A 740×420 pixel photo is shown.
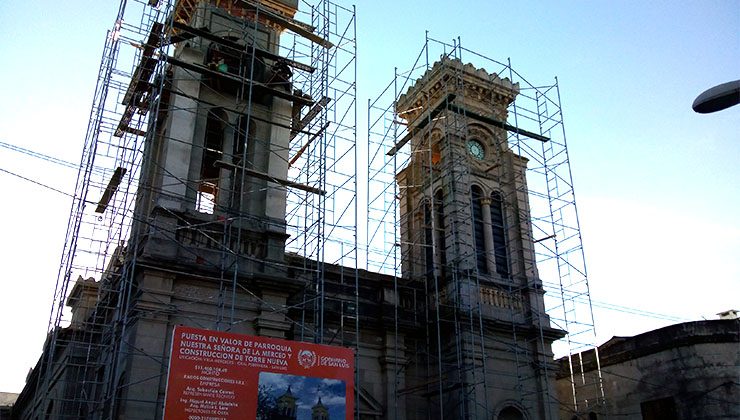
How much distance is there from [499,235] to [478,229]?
0.97m

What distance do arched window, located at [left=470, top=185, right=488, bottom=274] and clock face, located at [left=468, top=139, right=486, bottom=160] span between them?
162 centimetres

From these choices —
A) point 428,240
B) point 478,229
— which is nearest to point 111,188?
point 428,240

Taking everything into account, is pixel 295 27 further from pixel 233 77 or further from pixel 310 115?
pixel 233 77

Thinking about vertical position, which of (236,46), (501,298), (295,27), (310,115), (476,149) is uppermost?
(295,27)

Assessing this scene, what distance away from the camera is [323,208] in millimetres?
21453

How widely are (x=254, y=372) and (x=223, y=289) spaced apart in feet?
10.9

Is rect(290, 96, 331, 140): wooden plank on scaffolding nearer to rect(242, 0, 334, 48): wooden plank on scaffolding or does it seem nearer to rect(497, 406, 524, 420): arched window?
rect(242, 0, 334, 48): wooden plank on scaffolding

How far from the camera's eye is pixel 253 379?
15961 millimetres

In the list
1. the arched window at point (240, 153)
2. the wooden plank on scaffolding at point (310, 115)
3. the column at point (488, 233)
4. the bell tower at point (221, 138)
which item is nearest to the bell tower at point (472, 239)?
the column at point (488, 233)

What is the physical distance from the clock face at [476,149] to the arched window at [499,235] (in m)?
1.78

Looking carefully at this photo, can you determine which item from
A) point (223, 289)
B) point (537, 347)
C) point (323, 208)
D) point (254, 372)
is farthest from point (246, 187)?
point (537, 347)

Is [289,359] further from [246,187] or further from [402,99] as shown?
[402,99]

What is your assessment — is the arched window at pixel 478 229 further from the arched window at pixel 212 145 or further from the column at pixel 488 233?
the arched window at pixel 212 145

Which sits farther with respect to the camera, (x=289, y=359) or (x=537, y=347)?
(x=537, y=347)
